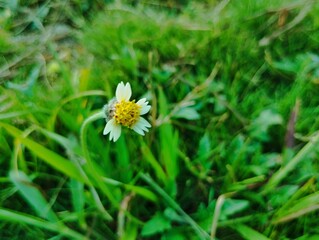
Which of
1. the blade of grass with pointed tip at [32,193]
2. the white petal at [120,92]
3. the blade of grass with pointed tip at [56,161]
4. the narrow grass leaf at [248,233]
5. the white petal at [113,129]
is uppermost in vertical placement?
the white petal at [120,92]

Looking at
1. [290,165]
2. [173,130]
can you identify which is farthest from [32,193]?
[290,165]

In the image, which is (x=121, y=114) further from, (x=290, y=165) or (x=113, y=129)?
(x=290, y=165)

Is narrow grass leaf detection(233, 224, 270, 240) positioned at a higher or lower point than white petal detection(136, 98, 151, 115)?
lower

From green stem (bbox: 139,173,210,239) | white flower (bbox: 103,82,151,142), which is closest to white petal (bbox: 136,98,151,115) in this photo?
white flower (bbox: 103,82,151,142)

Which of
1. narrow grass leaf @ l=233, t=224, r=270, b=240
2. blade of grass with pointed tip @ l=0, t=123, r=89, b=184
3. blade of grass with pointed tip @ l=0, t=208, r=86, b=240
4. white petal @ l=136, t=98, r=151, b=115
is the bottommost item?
blade of grass with pointed tip @ l=0, t=208, r=86, b=240

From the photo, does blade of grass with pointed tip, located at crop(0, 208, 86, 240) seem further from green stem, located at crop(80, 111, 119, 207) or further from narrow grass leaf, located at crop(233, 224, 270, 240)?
narrow grass leaf, located at crop(233, 224, 270, 240)

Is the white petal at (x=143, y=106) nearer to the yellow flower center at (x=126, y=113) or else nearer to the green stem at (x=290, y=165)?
the yellow flower center at (x=126, y=113)

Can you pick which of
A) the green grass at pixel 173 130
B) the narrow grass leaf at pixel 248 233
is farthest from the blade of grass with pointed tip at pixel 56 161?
the narrow grass leaf at pixel 248 233
